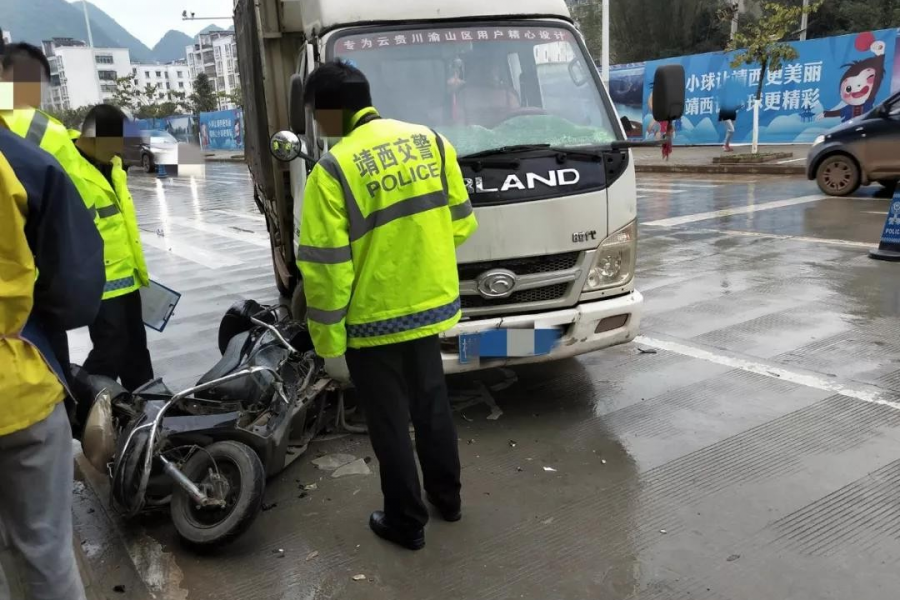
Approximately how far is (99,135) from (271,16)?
214cm

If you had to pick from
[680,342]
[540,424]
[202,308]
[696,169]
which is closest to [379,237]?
[540,424]

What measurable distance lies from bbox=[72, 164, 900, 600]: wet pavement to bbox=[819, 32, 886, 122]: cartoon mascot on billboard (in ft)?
43.4

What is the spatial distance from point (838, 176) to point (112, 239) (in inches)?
439

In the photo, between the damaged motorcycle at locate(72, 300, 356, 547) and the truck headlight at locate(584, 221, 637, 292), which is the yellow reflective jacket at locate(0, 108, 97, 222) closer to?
the damaged motorcycle at locate(72, 300, 356, 547)

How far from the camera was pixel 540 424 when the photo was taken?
4.28 metres

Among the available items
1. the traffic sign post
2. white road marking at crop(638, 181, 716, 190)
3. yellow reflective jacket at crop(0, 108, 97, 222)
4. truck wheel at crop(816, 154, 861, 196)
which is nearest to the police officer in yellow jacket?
yellow reflective jacket at crop(0, 108, 97, 222)

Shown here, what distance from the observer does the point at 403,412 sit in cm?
304

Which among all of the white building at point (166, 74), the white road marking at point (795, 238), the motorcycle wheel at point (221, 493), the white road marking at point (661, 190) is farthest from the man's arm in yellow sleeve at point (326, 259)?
the white building at point (166, 74)

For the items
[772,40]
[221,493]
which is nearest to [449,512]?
[221,493]

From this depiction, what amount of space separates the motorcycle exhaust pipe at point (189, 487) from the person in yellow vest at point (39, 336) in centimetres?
91

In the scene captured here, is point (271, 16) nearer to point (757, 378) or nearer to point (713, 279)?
point (757, 378)

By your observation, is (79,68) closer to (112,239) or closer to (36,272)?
(112,239)

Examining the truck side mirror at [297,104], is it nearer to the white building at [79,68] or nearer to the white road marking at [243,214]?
the white road marking at [243,214]

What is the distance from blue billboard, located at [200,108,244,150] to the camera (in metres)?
40.1
